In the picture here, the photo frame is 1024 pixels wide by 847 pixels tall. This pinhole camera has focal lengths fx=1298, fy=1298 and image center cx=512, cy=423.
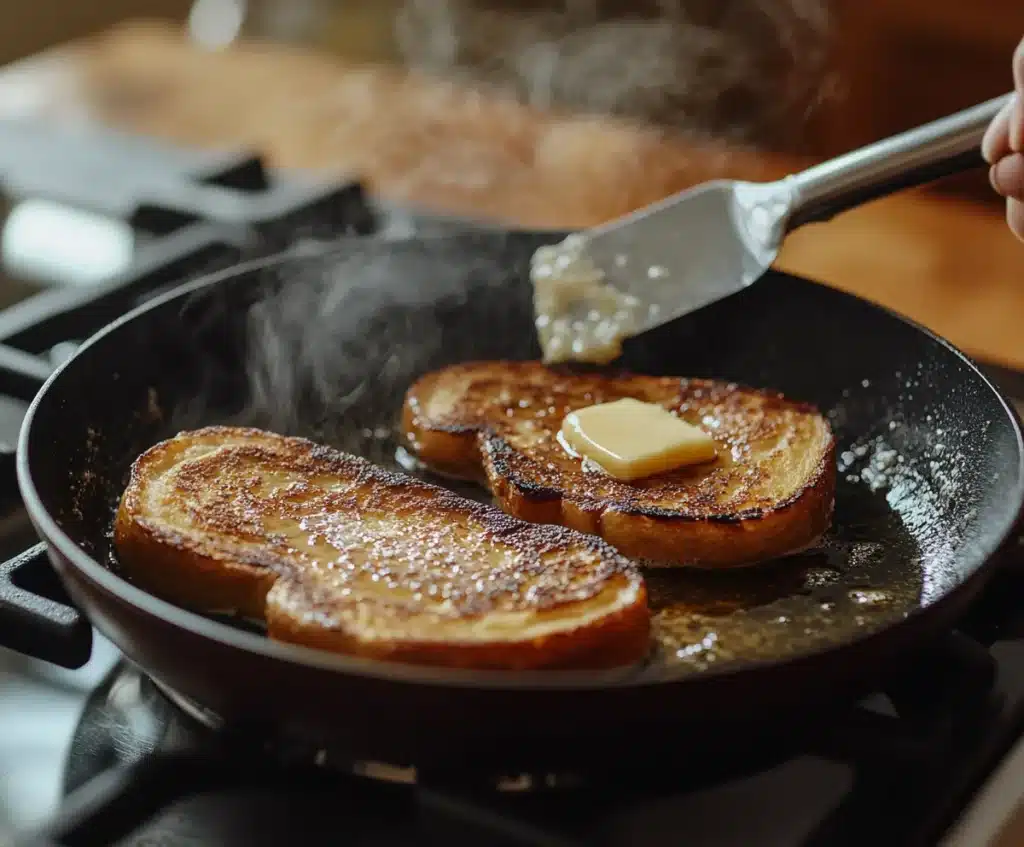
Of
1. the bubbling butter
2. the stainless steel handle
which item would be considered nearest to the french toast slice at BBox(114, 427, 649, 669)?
the bubbling butter

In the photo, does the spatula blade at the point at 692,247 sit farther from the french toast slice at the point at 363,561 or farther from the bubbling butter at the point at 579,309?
the french toast slice at the point at 363,561

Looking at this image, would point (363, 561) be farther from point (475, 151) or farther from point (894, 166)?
point (475, 151)

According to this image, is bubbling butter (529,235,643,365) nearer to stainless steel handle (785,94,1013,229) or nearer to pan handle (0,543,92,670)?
stainless steel handle (785,94,1013,229)

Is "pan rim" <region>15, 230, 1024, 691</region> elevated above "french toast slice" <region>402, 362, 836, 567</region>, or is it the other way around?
"pan rim" <region>15, 230, 1024, 691</region>

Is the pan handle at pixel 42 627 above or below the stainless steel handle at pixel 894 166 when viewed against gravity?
below

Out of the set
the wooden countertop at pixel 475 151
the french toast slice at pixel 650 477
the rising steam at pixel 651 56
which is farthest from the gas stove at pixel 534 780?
the rising steam at pixel 651 56
